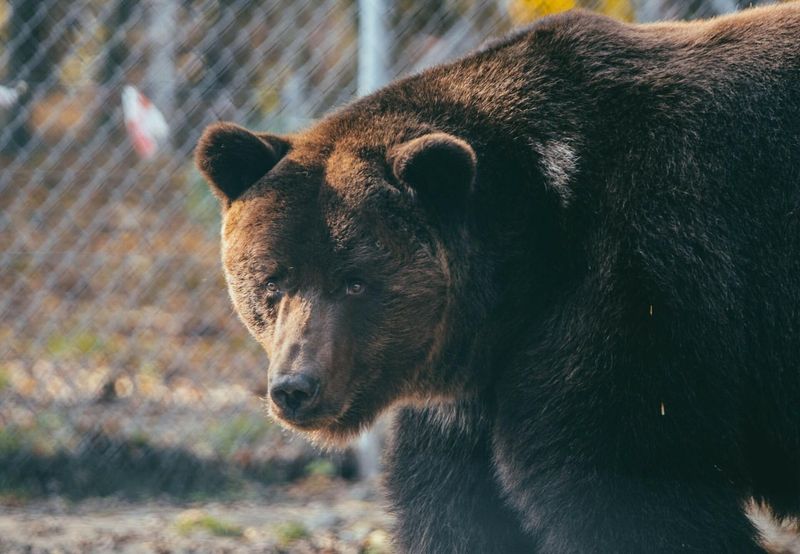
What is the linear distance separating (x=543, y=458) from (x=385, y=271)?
0.86 m

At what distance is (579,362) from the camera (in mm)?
3982

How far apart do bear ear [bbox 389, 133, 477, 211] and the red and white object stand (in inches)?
139

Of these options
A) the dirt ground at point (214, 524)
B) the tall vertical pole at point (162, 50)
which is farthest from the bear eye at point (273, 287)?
the tall vertical pole at point (162, 50)

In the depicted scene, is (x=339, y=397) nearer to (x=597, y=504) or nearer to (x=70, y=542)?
(x=597, y=504)

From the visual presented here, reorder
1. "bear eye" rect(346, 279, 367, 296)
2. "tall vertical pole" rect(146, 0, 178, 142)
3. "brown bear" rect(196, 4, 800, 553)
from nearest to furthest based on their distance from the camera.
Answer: "brown bear" rect(196, 4, 800, 553)
"bear eye" rect(346, 279, 367, 296)
"tall vertical pole" rect(146, 0, 178, 142)

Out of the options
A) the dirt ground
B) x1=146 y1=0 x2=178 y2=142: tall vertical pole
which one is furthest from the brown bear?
x1=146 y1=0 x2=178 y2=142: tall vertical pole

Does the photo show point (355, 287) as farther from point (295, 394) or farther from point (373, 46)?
point (373, 46)

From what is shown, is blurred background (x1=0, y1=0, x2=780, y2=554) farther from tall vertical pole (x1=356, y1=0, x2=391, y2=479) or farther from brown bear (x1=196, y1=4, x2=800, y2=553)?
brown bear (x1=196, y1=4, x2=800, y2=553)

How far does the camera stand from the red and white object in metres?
7.43

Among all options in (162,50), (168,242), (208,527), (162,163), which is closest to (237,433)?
(208,527)

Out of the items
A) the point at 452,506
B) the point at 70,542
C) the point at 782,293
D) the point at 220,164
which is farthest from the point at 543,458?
the point at 70,542

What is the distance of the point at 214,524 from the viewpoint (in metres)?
6.23

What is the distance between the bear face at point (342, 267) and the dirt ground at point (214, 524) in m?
1.37

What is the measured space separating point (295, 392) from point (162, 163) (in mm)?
4619
